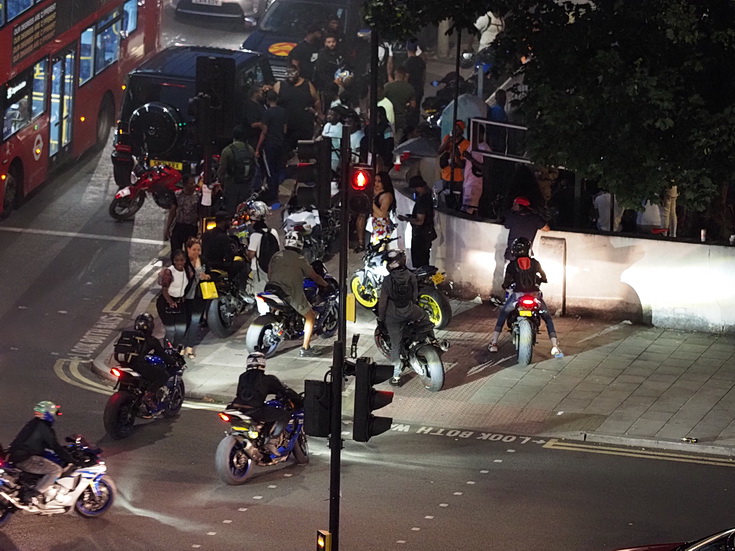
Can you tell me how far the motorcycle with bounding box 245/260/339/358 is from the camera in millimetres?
20422

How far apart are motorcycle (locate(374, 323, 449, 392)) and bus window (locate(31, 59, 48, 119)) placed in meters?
10.3

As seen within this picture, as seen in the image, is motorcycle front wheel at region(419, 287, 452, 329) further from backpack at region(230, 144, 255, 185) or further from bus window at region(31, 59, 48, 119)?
bus window at region(31, 59, 48, 119)

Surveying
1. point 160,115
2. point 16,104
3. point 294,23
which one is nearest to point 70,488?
point 16,104

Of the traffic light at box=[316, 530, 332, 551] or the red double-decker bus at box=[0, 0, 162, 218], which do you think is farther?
the red double-decker bus at box=[0, 0, 162, 218]

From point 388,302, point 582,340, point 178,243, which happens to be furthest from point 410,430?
point 178,243

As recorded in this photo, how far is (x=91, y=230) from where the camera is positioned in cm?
2698

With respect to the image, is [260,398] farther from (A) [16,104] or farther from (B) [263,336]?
(A) [16,104]

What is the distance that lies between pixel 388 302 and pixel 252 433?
4033 mm

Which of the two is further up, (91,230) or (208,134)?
(208,134)

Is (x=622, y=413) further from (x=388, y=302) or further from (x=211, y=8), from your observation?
(x=211, y=8)

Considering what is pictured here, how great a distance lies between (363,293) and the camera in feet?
72.9

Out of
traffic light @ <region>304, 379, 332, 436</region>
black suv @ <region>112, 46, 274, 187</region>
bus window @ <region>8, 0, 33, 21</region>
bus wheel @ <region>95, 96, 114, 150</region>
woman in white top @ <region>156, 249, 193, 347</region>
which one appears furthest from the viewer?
bus wheel @ <region>95, 96, 114, 150</region>

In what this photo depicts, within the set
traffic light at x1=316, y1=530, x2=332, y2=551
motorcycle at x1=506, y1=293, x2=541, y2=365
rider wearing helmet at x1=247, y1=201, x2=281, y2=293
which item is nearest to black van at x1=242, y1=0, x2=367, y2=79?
rider wearing helmet at x1=247, y1=201, x2=281, y2=293

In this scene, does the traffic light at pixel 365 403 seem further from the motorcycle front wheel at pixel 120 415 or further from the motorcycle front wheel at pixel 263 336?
the motorcycle front wheel at pixel 263 336
